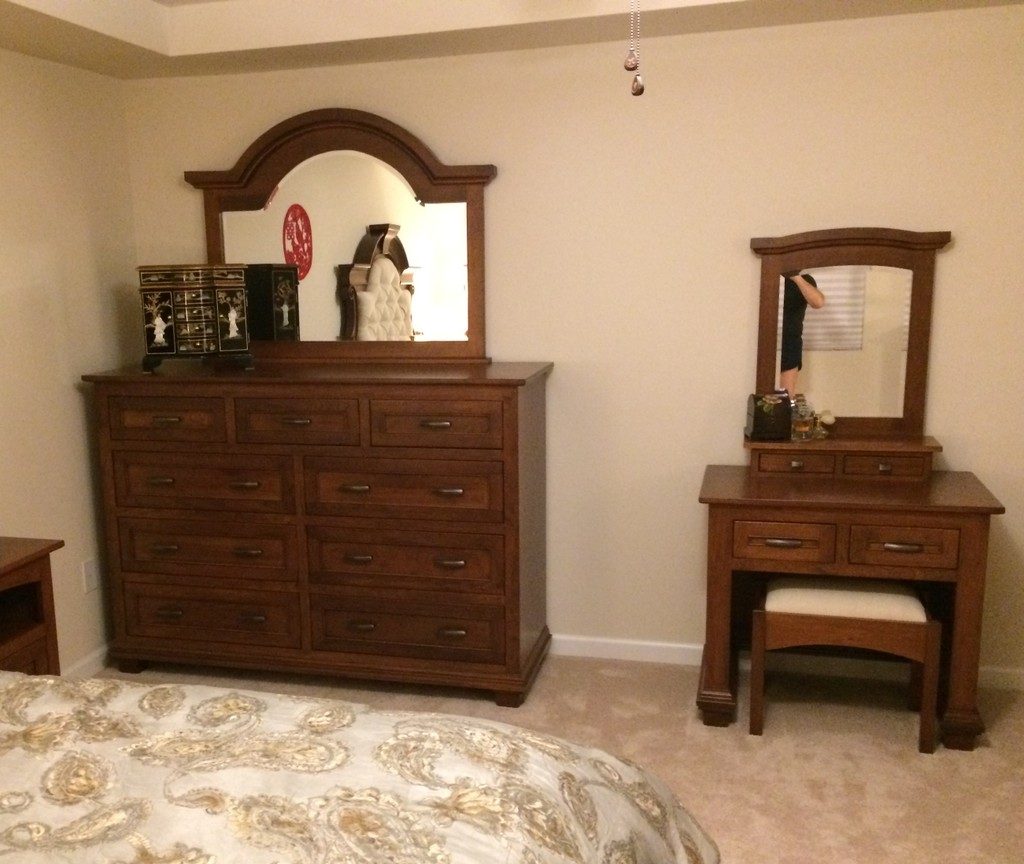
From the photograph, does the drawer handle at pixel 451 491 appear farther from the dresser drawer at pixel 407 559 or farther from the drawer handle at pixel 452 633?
the drawer handle at pixel 452 633

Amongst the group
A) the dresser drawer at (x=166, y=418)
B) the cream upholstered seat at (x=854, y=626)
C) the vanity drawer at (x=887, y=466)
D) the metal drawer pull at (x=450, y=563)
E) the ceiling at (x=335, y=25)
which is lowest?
the cream upholstered seat at (x=854, y=626)

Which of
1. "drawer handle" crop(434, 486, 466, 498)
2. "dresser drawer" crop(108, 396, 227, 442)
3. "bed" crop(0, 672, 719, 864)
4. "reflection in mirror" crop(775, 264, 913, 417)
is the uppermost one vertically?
"reflection in mirror" crop(775, 264, 913, 417)

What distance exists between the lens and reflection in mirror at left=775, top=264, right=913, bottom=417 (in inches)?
117

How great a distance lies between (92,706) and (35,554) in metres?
0.91

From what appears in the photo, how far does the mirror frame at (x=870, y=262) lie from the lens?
9.61 feet

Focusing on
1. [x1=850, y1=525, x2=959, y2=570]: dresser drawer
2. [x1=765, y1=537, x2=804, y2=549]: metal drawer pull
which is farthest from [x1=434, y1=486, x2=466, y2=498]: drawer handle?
[x1=850, y1=525, x2=959, y2=570]: dresser drawer

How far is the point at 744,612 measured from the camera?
3266 mm

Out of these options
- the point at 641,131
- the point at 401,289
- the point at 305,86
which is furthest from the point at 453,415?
the point at 305,86

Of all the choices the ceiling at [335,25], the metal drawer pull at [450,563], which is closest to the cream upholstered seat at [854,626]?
the metal drawer pull at [450,563]

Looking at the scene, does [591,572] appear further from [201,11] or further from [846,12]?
[201,11]

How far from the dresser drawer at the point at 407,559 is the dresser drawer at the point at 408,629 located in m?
0.07

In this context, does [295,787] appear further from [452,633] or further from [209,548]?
[209,548]

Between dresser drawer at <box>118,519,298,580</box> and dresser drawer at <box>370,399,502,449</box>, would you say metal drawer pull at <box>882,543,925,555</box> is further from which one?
dresser drawer at <box>118,519,298,580</box>

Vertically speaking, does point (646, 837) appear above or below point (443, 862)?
below
